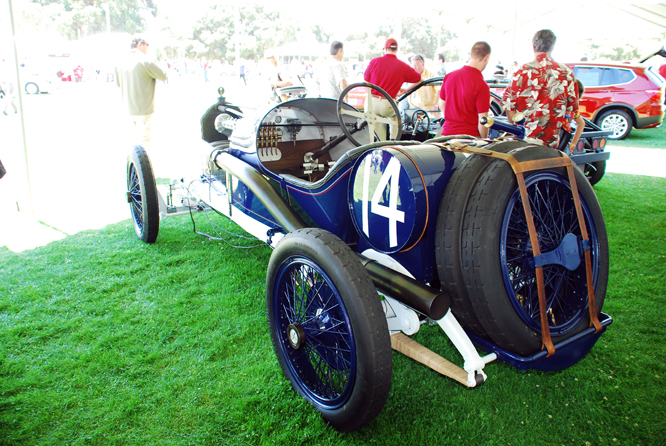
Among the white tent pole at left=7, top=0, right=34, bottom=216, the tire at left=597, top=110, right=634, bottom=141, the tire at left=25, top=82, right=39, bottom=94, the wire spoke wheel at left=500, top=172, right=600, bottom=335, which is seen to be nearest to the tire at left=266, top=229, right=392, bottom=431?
the wire spoke wheel at left=500, top=172, right=600, bottom=335

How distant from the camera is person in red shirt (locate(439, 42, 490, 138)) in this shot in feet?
11.5

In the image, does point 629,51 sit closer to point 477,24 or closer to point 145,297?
point 477,24

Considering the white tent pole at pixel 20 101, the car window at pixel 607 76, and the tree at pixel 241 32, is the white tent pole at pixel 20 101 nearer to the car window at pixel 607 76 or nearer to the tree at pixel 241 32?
the car window at pixel 607 76

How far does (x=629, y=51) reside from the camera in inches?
1496

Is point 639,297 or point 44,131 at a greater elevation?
point 44,131

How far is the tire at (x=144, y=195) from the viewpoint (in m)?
3.71

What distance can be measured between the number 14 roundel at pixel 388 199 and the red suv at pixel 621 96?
33.2 ft

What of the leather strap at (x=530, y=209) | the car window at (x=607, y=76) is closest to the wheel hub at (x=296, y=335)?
the leather strap at (x=530, y=209)

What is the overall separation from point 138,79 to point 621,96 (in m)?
10.3

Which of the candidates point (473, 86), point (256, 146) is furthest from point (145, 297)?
point (473, 86)

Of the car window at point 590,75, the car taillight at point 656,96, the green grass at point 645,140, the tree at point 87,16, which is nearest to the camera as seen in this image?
the green grass at point 645,140

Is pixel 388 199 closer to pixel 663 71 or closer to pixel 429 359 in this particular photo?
pixel 429 359

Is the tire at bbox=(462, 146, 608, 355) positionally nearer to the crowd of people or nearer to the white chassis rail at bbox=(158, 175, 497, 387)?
the white chassis rail at bbox=(158, 175, 497, 387)

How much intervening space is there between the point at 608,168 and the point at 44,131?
40.0 feet
